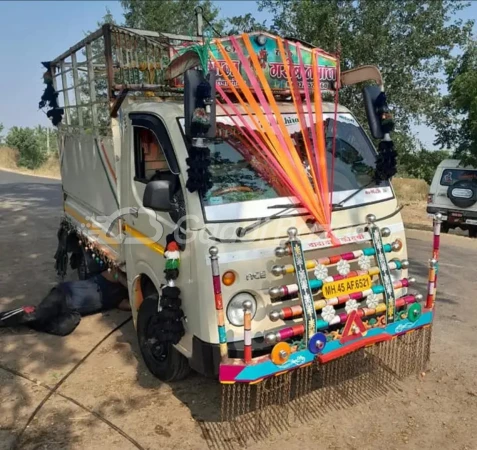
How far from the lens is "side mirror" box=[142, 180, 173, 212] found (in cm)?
359

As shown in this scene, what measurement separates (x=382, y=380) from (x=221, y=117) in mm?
2540

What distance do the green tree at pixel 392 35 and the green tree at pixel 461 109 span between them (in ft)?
1.18

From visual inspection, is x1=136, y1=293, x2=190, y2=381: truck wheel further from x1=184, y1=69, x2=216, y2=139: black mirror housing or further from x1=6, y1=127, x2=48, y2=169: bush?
x1=6, y1=127, x2=48, y2=169: bush

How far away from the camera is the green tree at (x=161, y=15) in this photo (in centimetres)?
1944

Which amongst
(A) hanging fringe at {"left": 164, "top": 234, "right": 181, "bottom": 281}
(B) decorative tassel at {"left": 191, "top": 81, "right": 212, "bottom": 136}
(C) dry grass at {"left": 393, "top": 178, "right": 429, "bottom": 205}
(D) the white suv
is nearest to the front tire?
(D) the white suv

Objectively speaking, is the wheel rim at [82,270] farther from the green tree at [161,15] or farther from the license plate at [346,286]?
the green tree at [161,15]

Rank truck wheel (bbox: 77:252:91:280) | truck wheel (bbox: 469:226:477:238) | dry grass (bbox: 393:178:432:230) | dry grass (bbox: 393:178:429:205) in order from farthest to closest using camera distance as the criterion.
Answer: dry grass (bbox: 393:178:429:205) < dry grass (bbox: 393:178:432:230) < truck wheel (bbox: 469:226:477:238) < truck wheel (bbox: 77:252:91:280)

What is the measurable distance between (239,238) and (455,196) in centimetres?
1059

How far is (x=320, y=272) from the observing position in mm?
3502

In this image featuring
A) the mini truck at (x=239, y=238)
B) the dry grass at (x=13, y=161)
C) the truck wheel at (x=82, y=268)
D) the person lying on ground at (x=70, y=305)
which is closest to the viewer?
the mini truck at (x=239, y=238)

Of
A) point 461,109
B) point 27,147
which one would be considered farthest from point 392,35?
point 27,147

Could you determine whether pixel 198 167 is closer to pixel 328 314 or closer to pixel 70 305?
pixel 328 314

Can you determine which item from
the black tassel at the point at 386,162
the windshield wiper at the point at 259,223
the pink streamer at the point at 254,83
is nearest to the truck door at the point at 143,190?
the windshield wiper at the point at 259,223

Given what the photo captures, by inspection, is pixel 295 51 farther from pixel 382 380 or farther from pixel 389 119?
pixel 382 380
